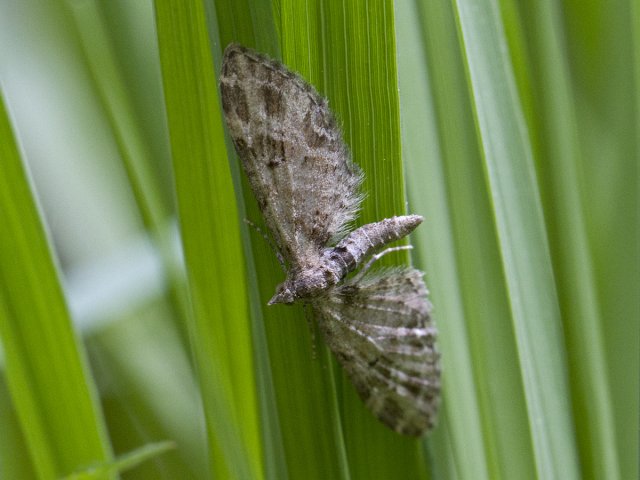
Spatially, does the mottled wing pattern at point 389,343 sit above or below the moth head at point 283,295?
below

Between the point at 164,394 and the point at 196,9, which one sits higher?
the point at 196,9

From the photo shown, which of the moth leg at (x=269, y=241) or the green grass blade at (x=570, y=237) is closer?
the moth leg at (x=269, y=241)

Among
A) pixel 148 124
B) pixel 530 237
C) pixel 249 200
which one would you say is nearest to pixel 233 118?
pixel 249 200

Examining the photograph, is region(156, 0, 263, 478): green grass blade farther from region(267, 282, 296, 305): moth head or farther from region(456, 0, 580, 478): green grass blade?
region(456, 0, 580, 478): green grass blade

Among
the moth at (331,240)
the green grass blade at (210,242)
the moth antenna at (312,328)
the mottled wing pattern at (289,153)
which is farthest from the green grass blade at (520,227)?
the green grass blade at (210,242)

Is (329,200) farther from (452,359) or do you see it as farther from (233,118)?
(452,359)

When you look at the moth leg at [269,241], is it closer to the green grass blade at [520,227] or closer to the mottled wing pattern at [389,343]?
the mottled wing pattern at [389,343]

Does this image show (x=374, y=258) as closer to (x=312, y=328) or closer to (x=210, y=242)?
(x=312, y=328)
